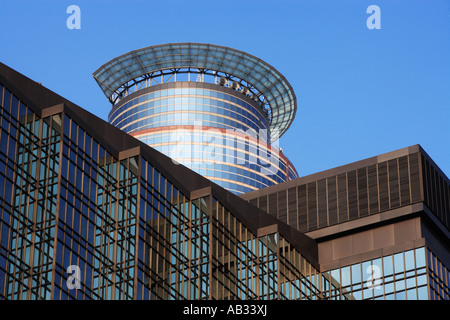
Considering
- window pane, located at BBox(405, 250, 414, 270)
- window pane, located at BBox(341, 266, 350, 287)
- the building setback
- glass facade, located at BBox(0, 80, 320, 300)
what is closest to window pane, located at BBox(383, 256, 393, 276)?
the building setback

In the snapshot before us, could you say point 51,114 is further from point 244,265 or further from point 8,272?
point 244,265

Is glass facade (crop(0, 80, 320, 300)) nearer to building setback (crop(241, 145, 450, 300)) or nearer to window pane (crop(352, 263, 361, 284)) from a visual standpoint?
window pane (crop(352, 263, 361, 284))

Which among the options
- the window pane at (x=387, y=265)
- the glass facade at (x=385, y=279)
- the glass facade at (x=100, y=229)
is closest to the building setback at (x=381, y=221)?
the window pane at (x=387, y=265)

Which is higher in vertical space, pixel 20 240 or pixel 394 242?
pixel 394 242

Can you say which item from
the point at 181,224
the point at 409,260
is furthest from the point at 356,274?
the point at 181,224

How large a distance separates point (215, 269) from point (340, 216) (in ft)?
88.7

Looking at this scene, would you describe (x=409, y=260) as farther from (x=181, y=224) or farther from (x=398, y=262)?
(x=181, y=224)

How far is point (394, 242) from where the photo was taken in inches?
4259

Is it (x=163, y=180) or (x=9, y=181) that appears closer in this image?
(x=9, y=181)

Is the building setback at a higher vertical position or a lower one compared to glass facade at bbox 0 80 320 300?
higher

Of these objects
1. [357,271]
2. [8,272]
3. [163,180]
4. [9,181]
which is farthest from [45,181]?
[357,271]

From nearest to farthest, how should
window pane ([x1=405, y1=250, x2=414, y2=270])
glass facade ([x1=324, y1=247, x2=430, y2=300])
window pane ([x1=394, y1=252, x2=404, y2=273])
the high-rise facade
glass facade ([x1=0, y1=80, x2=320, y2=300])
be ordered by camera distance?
glass facade ([x1=0, y1=80, x2=320, y2=300]) → the high-rise facade → glass facade ([x1=324, y1=247, x2=430, y2=300]) → window pane ([x1=405, y1=250, x2=414, y2=270]) → window pane ([x1=394, y1=252, x2=404, y2=273])
